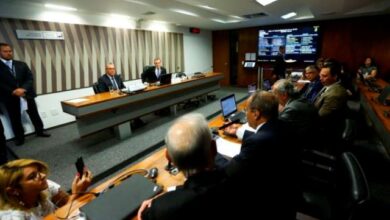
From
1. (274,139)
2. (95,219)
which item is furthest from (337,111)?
(95,219)

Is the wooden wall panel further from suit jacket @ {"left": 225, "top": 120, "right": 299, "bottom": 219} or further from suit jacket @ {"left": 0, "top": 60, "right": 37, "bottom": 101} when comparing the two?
suit jacket @ {"left": 225, "top": 120, "right": 299, "bottom": 219}

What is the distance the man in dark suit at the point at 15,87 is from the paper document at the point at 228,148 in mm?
3590

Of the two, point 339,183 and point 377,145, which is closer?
point 339,183

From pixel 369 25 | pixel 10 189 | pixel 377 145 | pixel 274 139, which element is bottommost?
pixel 377 145

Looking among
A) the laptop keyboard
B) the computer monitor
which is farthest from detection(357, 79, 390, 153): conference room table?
the computer monitor

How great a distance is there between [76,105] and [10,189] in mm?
2242

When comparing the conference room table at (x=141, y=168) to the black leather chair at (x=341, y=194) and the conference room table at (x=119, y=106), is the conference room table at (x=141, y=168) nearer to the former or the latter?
the black leather chair at (x=341, y=194)

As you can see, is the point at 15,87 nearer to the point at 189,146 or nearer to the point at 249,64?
the point at 189,146

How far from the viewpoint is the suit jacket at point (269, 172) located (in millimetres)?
1102

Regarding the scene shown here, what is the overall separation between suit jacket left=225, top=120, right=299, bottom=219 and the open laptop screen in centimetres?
130

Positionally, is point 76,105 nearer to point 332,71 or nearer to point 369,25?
point 332,71

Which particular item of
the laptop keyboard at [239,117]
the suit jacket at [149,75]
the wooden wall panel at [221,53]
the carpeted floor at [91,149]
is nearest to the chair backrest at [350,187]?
the laptop keyboard at [239,117]

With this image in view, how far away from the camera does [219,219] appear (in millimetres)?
753

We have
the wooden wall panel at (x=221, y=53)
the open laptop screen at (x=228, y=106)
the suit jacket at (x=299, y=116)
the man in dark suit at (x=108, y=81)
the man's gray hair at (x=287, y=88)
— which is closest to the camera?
the suit jacket at (x=299, y=116)
